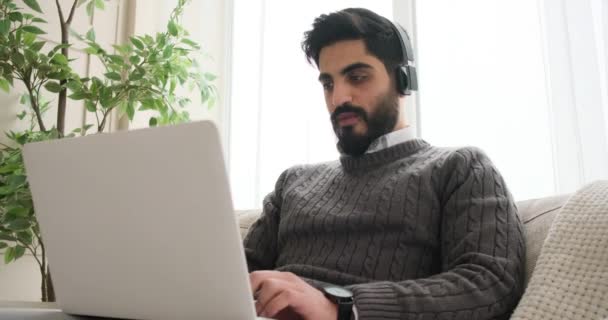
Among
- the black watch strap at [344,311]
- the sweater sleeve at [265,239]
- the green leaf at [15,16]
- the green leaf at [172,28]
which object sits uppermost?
the green leaf at [172,28]

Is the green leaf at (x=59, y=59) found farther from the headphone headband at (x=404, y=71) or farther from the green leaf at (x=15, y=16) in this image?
the headphone headband at (x=404, y=71)

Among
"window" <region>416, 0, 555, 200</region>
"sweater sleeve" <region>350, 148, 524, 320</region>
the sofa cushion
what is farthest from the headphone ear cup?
"window" <region>416, 0, 555, 200</region>

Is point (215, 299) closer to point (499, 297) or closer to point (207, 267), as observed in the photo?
point (207, 267)

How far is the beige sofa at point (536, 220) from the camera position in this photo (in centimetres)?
92

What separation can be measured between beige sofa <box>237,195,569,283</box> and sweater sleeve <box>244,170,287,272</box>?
589mm

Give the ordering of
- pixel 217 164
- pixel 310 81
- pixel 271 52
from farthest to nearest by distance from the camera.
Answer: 1. pixel 271 52
2. pixel 310 81
3. pixel 217 164

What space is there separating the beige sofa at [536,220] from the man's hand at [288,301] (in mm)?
380

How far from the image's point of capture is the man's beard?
1263 mm

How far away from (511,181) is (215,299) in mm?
1283

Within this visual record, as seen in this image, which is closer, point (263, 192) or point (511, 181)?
point (511, 181)

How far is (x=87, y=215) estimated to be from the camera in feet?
2.18

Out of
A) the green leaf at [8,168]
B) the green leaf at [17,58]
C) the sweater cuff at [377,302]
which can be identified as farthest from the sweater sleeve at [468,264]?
the green leaf at [17,58]

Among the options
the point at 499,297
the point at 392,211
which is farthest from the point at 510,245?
the point at 392,211

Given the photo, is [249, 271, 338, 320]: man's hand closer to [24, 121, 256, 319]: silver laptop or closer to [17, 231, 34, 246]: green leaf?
[24, 121, 256, 319]: silver laptop
